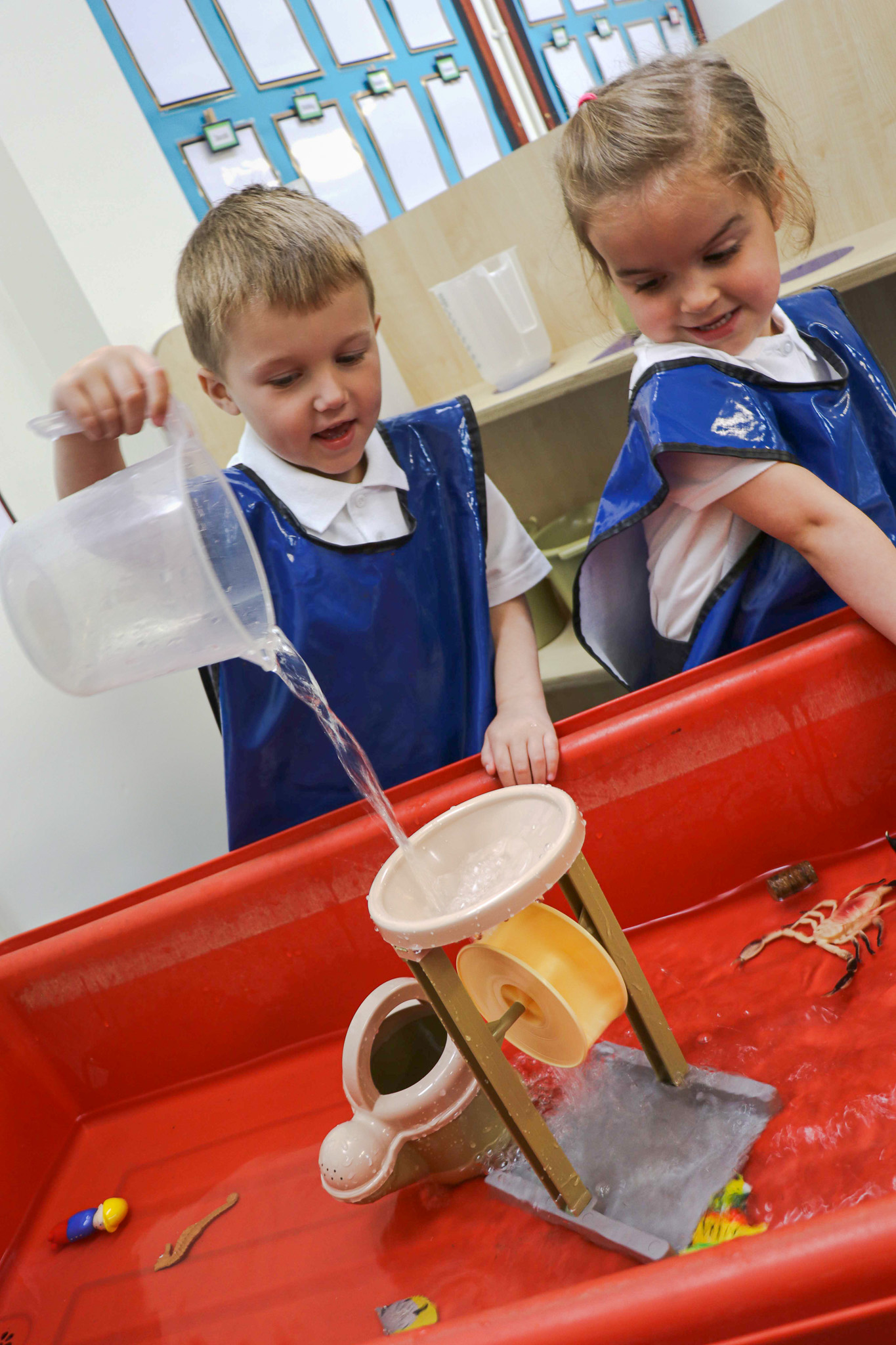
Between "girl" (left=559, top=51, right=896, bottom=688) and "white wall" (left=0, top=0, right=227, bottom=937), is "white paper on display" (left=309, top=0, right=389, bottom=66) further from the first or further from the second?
"girl" (left=559, top=51, right=896, bottom=688)

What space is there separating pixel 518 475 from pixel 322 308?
45.4 inches

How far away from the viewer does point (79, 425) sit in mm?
751

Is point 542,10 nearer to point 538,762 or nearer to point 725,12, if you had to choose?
point 725,12

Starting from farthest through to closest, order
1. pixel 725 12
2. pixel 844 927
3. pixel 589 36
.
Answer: pixel 725 12
pixel 589 36
pixel 844 927

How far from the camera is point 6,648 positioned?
1459mm

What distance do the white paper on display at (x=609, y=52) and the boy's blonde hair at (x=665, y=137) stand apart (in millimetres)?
2346

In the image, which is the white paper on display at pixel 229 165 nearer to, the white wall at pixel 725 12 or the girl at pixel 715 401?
the girl at pixel 715 401

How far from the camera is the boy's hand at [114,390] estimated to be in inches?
29.5

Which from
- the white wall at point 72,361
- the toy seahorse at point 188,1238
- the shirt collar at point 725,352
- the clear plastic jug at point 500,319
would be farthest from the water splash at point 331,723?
the clear plastic jug at point 500,319

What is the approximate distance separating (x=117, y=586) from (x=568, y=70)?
2748mm

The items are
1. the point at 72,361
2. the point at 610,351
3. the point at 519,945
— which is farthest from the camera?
the point at 72,361

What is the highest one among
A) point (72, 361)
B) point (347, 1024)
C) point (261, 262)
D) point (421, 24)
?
point (421, 24)

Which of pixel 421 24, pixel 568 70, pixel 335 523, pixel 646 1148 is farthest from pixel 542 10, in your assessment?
pixel 646 1148

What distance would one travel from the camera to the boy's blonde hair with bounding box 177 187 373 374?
34.4 inches
